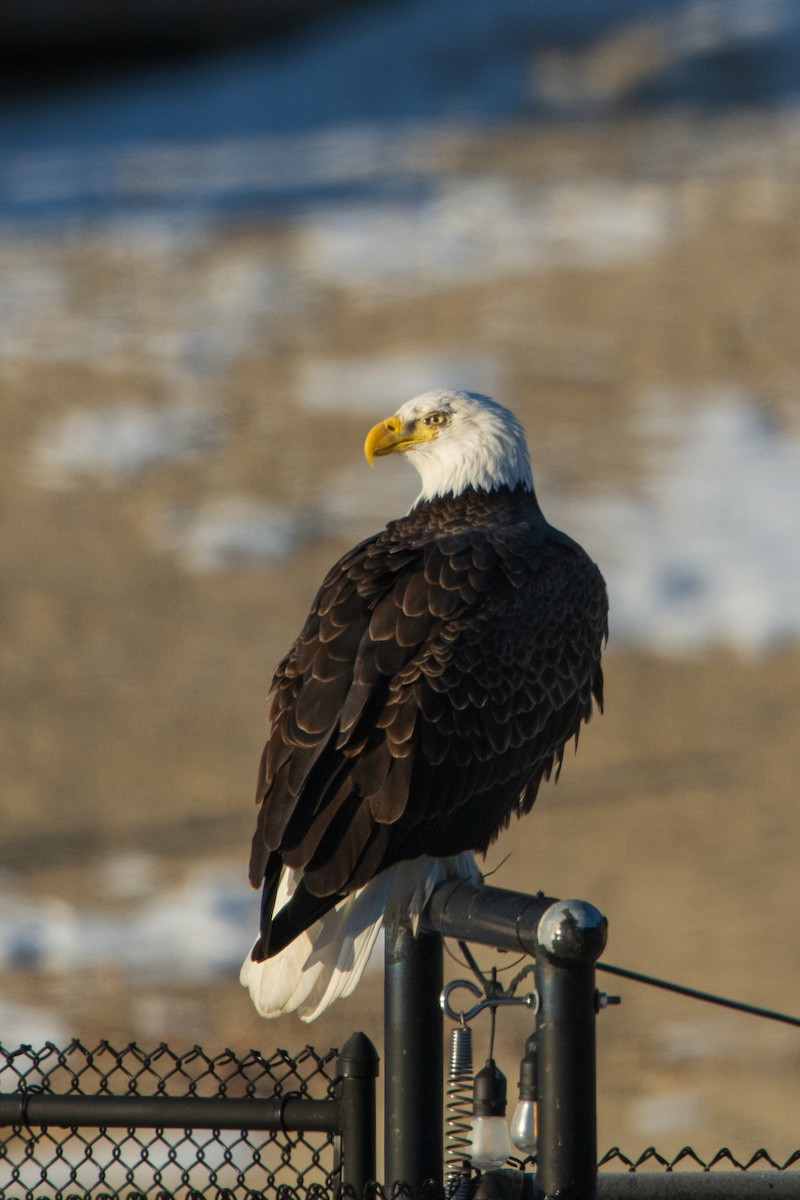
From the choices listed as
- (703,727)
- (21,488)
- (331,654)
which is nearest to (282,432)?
(21,488)

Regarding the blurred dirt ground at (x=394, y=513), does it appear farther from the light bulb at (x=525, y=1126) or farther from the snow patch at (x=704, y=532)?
the light bulb at (x=525, y=1126)

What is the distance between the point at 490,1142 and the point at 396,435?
259 centimetres

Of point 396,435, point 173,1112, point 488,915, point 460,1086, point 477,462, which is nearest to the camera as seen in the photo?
point 488,915

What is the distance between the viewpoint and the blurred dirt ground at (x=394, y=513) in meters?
8.75

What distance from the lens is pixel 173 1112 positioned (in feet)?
10.7

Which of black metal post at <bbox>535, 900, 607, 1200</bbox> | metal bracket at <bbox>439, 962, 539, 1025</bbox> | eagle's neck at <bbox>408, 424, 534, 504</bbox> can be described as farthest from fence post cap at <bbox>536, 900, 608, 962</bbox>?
eagle's neck at <bbox>408, 424, 534, 504</bbox>

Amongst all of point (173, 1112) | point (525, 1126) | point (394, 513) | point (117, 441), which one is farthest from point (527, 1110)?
point (117, 441)

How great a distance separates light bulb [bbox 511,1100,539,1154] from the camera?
2.84m

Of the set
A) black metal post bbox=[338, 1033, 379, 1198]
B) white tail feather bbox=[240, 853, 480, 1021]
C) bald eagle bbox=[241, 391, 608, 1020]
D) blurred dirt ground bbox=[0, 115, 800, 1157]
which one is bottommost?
black metal post bbox=[338, 1033, 379, 1198]

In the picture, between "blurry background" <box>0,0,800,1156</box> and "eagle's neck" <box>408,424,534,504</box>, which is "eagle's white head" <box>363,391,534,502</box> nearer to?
"eagle's neck" <box>408,424,534,504</box>

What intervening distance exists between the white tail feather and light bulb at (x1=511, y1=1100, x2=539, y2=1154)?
867 millimetres

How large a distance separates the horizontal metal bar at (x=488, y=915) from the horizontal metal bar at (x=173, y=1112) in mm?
398

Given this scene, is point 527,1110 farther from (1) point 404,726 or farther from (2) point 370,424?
(2) point 370,424

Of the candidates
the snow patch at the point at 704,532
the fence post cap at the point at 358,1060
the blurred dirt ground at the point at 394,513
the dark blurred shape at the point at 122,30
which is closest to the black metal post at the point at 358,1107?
the fence post cap at the point at 358,1060
